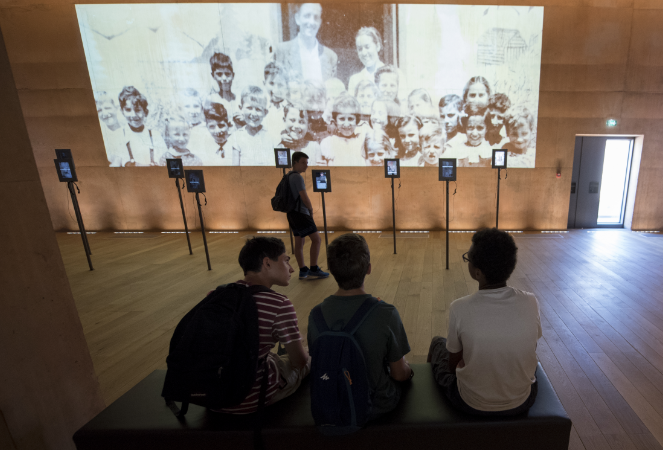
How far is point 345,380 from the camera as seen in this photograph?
133cm

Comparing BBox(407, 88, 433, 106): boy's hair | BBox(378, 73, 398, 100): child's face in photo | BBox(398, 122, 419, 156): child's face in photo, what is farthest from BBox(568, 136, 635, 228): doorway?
BBox(378, 73, 398, 100): child's face in photo

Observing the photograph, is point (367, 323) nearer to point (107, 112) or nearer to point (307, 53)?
point (307, 53)

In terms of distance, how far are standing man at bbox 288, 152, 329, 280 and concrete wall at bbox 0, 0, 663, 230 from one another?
2.82m

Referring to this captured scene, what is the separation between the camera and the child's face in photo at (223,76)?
6.75 metres

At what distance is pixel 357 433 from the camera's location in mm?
1488

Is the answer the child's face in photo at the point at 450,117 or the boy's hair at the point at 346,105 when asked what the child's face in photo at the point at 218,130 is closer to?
the boy's hair at the point at 346,105

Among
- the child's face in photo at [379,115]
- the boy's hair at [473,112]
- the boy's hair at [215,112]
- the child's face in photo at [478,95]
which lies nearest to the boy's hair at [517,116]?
the boy's hair at [473,112]

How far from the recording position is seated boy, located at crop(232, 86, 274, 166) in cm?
684

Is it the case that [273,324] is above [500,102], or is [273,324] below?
below

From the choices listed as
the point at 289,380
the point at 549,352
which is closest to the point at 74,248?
the point at 289,380

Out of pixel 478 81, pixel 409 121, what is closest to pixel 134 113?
pixel 409 121

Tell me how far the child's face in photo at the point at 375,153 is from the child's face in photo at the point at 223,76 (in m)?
3.21

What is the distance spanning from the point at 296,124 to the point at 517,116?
448cm

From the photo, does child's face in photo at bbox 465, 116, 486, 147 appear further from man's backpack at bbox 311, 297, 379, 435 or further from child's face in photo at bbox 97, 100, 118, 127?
child's face in photo at bbox 97, 100, 118, 127
